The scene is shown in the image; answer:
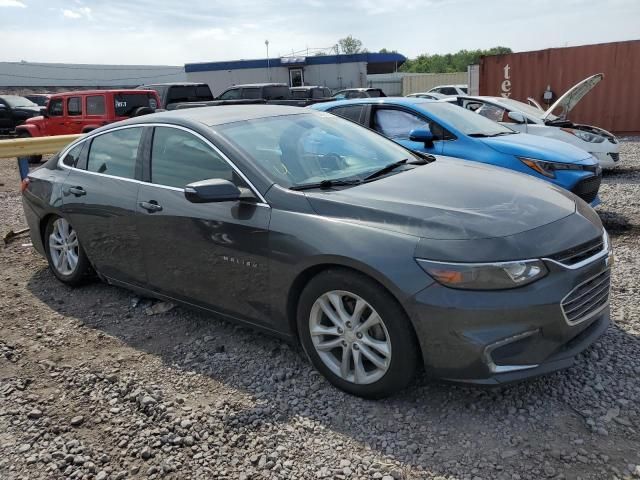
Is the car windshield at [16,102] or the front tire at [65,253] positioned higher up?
the car windshield at [16,102]

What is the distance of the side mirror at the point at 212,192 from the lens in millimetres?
3264

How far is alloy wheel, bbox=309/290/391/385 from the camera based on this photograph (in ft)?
9.70

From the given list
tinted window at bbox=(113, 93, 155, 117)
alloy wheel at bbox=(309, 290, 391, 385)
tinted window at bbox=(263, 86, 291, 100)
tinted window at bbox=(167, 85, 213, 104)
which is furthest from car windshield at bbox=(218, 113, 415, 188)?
tinted window at bbox=(263, 86, 291, 100)

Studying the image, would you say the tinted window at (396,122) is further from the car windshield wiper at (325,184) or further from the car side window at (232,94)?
the car side window at (232,94)

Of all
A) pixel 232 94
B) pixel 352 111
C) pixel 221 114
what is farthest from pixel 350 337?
pixel 232 94

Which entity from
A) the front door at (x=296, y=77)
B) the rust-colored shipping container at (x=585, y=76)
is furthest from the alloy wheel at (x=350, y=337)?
the front door at (x=296, y=77)

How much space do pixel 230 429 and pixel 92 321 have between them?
1.99m

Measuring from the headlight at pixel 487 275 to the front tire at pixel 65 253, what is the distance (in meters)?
3.33

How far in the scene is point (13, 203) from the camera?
9.03 meters

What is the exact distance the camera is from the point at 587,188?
6.20 metres

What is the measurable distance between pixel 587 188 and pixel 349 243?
4352mm

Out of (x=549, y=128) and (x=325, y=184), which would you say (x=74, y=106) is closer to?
(x=549, y=128)

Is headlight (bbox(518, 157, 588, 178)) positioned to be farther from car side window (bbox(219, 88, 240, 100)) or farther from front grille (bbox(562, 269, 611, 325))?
car side window (bbox(219, 88, 240, 100))

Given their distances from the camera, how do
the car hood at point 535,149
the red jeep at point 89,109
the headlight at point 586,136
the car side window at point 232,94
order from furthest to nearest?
the car side window at point 232,94, the red jeep at point 89,109, the headlight at point 586,136, the car hood at point 535,149
